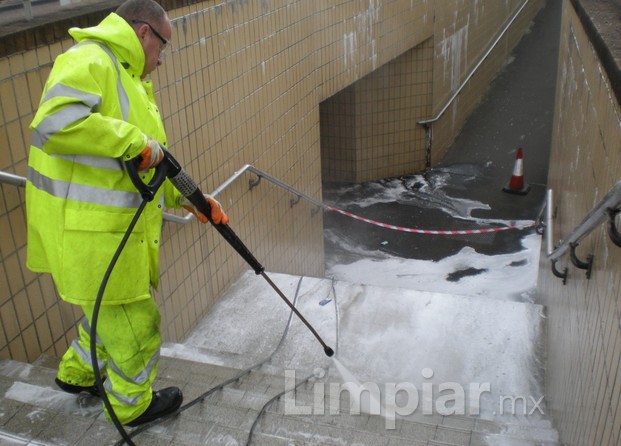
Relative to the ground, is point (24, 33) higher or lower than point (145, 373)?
higher

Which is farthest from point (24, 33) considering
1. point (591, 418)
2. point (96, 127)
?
point (591, 418)

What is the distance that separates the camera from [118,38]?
2625 mm

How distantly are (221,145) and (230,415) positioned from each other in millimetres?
2606

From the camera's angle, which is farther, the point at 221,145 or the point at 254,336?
the point at 221,145

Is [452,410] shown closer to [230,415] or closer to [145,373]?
[230,415]

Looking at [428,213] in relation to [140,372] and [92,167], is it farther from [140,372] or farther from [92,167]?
[92,167]

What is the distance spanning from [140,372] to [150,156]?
96 cm

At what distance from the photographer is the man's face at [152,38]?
2.73 meters

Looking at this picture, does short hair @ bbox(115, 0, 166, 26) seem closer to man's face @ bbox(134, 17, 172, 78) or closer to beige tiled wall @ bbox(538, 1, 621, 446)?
man's face @ bbox(134, 17, 172, 78)

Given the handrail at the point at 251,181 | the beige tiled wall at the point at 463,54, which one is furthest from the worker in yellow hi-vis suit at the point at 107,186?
the beige tiled wall at the point at 463,54

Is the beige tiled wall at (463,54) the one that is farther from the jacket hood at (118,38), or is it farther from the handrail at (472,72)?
the jacket hood at (118,38)

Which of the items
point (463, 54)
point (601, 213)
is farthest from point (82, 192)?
point (463, 54)

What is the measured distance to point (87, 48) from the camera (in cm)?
255

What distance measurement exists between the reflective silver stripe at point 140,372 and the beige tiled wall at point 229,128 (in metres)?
0.76
